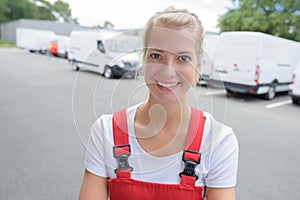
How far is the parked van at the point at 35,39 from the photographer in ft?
86.9

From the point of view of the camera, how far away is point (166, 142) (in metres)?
1.09

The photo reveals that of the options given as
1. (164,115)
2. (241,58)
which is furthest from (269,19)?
(164,115)

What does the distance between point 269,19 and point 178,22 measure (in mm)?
16205

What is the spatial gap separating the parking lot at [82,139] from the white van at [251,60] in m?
1.63

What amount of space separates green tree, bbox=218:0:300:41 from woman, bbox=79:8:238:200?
14.2 meters

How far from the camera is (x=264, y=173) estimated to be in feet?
11.1

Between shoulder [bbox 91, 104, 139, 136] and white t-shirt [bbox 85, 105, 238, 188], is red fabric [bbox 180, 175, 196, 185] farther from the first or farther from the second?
shoulder [bbox 91, 104, 139, 136]

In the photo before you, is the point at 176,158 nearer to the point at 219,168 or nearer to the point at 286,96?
the point at 219,168

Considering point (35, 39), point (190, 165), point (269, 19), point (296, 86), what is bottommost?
point (35, 39)

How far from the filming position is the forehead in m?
0.89

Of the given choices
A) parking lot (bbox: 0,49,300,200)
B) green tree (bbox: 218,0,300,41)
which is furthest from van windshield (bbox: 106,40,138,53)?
green tree (bbox: 218,0,300,41)

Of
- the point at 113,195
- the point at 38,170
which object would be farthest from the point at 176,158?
the point at 38,170

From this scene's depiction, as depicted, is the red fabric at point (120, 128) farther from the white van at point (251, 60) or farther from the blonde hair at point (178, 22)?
the white van at point (251, 60)

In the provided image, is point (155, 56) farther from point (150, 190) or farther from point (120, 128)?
point (150, 190)
